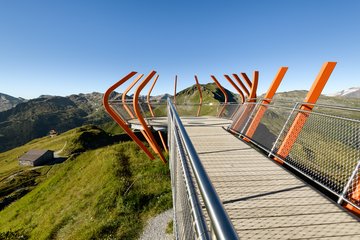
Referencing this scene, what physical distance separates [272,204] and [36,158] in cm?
9596

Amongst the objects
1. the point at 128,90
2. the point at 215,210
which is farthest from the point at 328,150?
the point at 128,90

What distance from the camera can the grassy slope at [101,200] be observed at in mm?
10820

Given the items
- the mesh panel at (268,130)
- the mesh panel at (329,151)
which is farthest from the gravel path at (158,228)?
the mesh panel at (329,151)

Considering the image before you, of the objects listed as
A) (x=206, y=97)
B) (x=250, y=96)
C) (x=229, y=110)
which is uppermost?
(x=206, y=97)

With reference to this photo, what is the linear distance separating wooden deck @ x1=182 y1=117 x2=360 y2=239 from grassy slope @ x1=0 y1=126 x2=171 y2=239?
6.12 metres

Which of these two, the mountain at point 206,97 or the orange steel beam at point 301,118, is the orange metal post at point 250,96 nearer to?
the orange steel beam at point 301,118

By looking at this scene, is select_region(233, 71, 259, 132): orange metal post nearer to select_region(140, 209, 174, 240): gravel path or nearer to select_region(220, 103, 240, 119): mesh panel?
select_region(220, 103, 240, 119): mesh panel

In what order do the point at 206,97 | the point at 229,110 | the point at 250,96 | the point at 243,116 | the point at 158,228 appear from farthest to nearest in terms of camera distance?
1. the point at 206,97
2. the point at 229,110
3. the point at 250,96
4. the point at 243,116
5. the point at 158,228

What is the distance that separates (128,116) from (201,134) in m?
6.89

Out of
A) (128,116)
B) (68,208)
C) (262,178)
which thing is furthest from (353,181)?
(68,208)

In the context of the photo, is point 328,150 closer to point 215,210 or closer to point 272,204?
point 272,204

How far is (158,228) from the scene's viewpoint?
970cm

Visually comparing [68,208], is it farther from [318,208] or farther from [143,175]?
[318,208]

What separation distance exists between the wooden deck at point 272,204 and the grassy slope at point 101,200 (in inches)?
241
